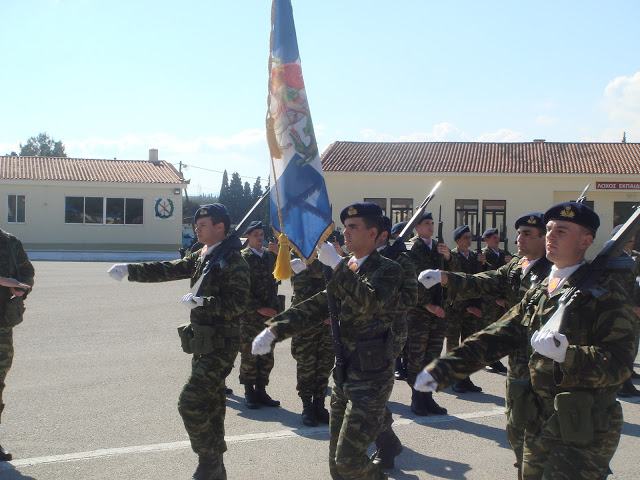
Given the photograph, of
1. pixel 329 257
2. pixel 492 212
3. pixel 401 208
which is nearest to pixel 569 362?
pixel 329 257

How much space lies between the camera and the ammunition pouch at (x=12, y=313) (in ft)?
17.3

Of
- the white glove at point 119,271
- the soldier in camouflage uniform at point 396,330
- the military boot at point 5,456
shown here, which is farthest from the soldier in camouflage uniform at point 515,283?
the military boot at point 5,456

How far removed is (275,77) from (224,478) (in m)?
2.93

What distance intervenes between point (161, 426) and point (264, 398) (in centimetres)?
134

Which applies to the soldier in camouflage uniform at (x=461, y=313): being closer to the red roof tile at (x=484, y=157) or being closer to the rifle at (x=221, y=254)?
the rifle at (x=221, y=254)

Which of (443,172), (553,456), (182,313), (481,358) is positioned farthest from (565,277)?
(443,172)

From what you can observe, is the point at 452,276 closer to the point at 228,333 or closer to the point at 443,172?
the point at 228,333

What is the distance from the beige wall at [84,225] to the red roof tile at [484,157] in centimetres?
1016

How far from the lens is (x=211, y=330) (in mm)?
4660

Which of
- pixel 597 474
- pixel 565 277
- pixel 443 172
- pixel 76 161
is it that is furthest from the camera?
pixel 76 161

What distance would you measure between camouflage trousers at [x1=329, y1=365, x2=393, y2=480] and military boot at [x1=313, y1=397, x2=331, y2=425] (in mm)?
2254

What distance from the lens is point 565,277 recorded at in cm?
322

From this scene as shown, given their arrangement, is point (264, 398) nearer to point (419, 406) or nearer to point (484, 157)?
point (419, 406)

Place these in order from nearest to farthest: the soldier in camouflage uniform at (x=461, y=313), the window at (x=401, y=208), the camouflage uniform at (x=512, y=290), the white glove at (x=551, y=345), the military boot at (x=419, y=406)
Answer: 1. the white glove at (x=551, y=345)
2. the camouflage uniform at (x=512, y=290)
3. the military boot at (x=419, y=406)
4. the soldier in camouflage uniform at (x=461, y=313)
5. the window at (x=401, y=208)
